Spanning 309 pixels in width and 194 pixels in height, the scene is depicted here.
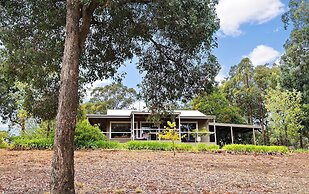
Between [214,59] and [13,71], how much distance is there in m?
5.34

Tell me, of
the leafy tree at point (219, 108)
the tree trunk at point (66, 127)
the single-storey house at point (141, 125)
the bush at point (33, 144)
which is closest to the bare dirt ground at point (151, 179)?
the tree trunk at point (66, 127)

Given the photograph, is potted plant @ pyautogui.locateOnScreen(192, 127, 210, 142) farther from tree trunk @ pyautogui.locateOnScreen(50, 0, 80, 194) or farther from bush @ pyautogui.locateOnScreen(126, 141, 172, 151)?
tree trunk @ pyautogui.locateOnScreen(50, 0, 80, 194)

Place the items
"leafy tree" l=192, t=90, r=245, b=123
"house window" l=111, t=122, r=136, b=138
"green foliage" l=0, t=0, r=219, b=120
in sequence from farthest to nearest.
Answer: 1. "leafy tree" l=192, t=90, r=245, b=123
2. "house window" l=111, t=122, r=136, b=138
3. "green foliage" l=0, t=0, r=219, b=120

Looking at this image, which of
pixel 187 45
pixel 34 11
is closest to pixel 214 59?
pixel 187 45

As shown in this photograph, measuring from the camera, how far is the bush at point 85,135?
62.5 feet

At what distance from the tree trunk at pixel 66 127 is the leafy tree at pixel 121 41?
0.02m

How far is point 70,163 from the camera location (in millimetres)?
5609

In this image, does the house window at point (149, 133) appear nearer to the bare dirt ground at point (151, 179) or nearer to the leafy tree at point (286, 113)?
the leafy tree at point (286, 113)

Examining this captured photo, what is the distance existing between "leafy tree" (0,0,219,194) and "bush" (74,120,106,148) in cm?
1052

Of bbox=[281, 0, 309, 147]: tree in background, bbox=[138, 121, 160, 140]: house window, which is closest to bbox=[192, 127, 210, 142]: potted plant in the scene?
bbox=[138, 121, 160, 140]: house window

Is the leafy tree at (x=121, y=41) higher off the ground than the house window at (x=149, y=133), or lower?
higher

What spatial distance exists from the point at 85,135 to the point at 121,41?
11700 millimetres

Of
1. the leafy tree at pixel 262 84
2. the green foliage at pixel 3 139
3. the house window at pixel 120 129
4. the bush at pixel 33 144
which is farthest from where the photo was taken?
the leafy tree at pixel 262 84

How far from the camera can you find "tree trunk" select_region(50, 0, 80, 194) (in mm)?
5488
